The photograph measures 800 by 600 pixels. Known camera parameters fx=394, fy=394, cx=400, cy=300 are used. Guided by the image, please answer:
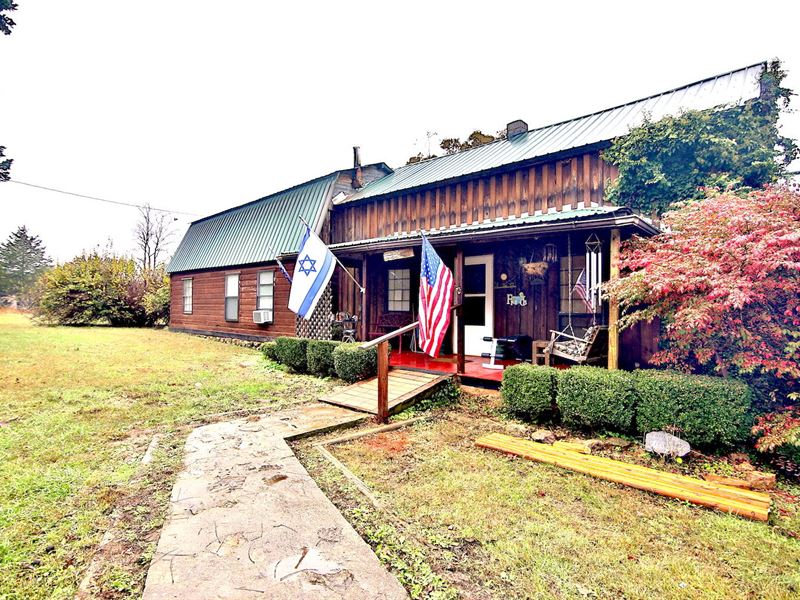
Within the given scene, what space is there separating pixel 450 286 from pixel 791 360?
154 inches

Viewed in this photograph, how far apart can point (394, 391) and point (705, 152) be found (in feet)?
21.4

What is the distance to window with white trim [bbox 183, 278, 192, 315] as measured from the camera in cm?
1684

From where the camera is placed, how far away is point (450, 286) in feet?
20.0

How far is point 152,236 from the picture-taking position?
36.2 metres

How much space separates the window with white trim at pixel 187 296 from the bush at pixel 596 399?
639 inches

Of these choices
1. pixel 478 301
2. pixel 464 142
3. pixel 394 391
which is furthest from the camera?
pixel 464 142

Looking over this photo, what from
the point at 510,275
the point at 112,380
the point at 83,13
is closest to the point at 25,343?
the point at 112,380

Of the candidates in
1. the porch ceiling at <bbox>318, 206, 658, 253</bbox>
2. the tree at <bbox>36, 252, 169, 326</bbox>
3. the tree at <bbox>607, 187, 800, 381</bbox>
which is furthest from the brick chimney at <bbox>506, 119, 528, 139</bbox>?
the tree at <bbox>36, 252, 169, 326</bbox>

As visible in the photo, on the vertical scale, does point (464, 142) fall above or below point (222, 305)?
above

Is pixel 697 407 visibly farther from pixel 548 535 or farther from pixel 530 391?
pixel 548 535

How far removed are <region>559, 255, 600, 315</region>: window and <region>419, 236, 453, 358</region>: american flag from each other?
295 centimetres

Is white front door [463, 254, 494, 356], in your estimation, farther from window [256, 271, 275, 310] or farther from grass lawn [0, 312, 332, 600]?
window [256, 271, 275, 310]

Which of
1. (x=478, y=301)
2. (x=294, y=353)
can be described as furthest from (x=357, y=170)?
(x=294, y=353)

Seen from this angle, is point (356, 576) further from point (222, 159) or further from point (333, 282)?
point (222, 159)
